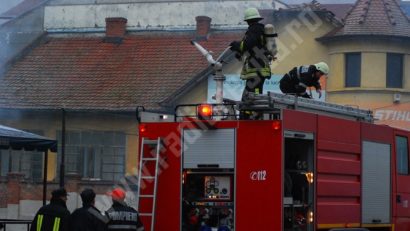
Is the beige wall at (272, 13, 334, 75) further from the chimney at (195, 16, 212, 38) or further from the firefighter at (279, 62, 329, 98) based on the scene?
the firefighter at (279, 62, 329, 98)

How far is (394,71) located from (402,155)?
17579 mm

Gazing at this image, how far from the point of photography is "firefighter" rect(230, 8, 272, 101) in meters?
12.0

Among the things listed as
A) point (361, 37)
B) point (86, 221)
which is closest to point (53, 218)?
point (86, 221)

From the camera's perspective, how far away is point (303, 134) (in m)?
11.4

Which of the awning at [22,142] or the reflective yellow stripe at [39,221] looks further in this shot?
the awning at [22,142]

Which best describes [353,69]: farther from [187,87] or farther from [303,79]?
[303,79]

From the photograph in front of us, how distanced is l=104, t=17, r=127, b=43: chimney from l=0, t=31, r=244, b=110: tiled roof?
261 mm

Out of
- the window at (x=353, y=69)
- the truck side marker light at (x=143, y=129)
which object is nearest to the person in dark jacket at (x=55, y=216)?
the truck side marker light at (x=143, y=129)

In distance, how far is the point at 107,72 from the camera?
34.2 metres

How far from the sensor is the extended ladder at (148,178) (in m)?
11.6

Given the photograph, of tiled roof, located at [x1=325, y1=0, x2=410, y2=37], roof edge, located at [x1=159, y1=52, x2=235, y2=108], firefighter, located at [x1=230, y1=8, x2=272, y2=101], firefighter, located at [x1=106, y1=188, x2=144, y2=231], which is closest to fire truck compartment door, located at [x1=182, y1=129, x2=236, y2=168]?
firefighter, located at [x1=230, y1=8, x2=272, y2=101]

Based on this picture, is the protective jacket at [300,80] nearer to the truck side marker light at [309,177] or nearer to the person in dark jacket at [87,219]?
the truck side marker light at [309,177]

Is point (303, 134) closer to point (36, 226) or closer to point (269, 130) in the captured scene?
point (269, 130)

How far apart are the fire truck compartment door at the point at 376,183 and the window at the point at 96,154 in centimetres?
1918
